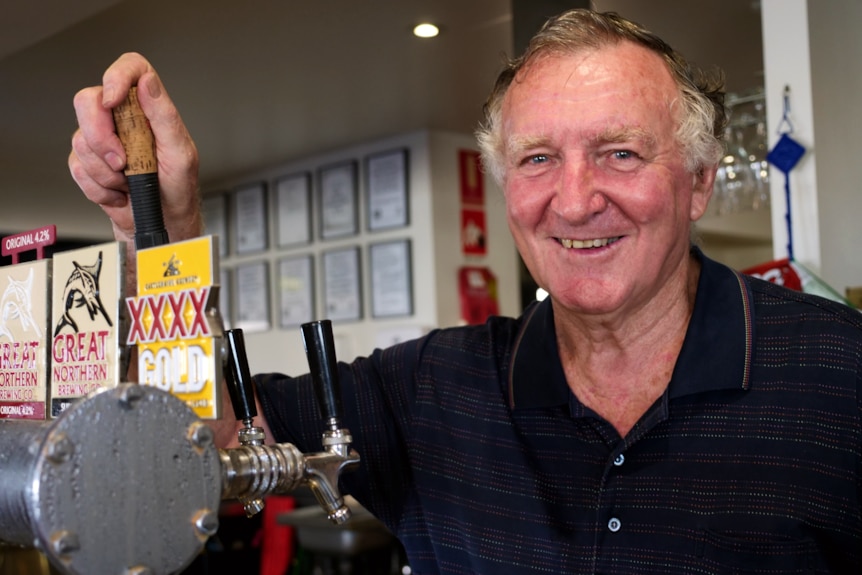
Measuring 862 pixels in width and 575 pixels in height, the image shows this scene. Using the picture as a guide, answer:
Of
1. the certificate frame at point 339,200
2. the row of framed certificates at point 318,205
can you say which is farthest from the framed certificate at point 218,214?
the certificate frame at point 339,200

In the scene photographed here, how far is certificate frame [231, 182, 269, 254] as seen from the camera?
5562mm

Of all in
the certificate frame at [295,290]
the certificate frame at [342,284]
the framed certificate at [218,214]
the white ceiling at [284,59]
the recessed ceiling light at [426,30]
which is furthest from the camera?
the framed certificate at [218,214]

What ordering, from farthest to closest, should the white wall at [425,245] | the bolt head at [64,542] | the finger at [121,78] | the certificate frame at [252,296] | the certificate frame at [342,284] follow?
1. the certificate frame at [252,296]
2. the certificate frame at [342,284]
3. the white wall at [425,245]
4. the finger at [121,78]
5. the bolt head at [64,542]

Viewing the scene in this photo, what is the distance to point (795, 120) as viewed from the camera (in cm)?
202

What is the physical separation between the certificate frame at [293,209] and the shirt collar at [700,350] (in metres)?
4.14

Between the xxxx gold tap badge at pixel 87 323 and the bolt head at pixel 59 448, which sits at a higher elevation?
the xxxx gold tap badge at pixel 87 323

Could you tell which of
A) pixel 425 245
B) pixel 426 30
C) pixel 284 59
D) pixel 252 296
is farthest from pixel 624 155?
pixel 252 296

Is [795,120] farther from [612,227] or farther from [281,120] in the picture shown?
[281,120]

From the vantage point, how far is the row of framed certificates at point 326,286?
4832 millimetres

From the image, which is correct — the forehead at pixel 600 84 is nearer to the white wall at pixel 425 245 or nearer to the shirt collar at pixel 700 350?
the shirt collar at pixel 700 350

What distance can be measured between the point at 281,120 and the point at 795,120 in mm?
2834

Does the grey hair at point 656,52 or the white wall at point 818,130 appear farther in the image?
the white wall at point 818,130

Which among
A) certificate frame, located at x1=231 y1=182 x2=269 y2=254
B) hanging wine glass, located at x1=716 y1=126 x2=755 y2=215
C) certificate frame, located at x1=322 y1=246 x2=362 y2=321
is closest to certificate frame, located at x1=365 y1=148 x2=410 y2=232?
certificate frame, located at x1=322 y1=246 x2=362 y2=321

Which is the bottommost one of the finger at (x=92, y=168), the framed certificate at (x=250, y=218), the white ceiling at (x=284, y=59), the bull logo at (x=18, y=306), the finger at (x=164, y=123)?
the bull logo at (x=18, y=306)
